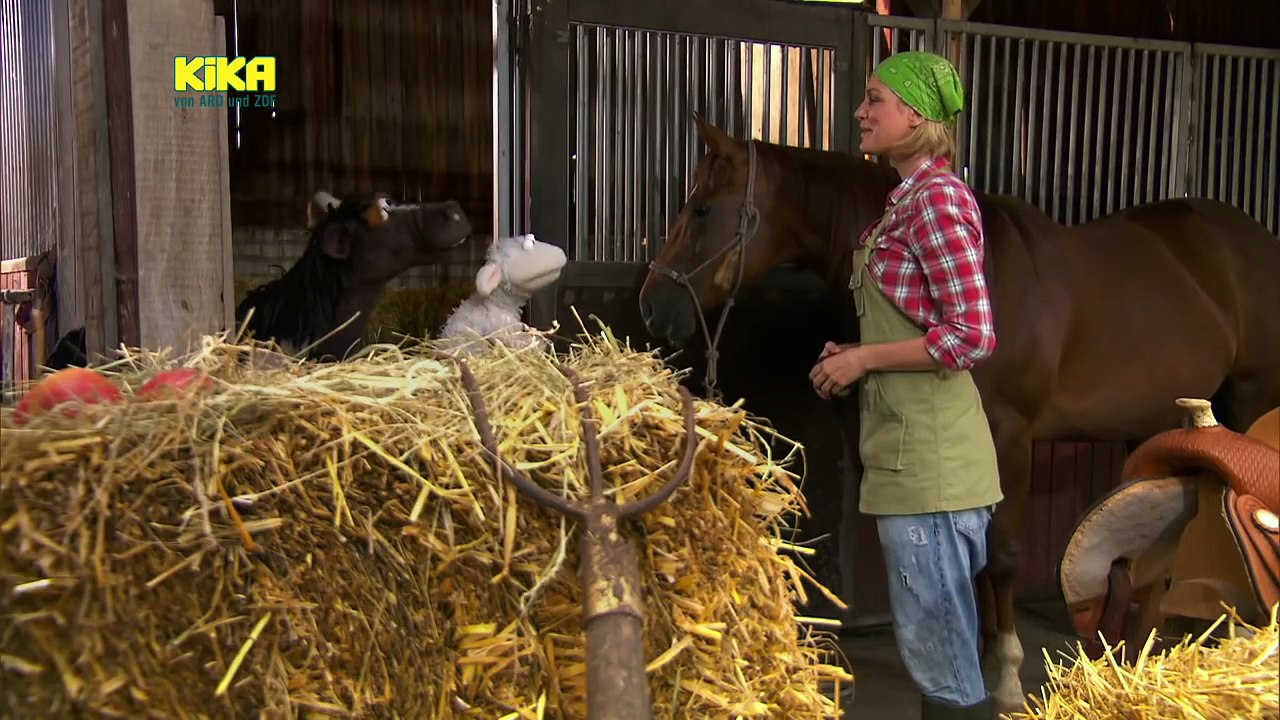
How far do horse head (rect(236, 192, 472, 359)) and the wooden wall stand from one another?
10.5 ft

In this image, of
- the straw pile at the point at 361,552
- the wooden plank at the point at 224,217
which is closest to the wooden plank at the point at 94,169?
the wooden plank at the point at 224,217

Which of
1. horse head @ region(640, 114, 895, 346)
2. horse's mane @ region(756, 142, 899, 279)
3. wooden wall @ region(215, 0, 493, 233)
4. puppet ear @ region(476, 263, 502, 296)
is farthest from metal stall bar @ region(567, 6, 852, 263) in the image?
wooden wall @ region(215, 0, 493, 233)

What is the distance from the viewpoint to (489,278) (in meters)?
2.80

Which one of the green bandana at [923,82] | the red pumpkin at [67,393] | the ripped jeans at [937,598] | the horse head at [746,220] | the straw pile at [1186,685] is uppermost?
the green bandana at [923,82]

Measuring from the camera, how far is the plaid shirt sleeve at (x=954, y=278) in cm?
194

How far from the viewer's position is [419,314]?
4.53 meters

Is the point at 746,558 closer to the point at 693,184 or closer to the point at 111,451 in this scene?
the point at 111,451

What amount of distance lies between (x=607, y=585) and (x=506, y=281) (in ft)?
5.52

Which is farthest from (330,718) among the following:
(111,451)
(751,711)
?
(751,711)

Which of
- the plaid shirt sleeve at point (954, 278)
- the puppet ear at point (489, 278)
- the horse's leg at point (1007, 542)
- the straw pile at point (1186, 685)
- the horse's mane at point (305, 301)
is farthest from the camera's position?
the horse's leg at point (1007, 542)

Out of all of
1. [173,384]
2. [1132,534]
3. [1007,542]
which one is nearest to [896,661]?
[1007,542]

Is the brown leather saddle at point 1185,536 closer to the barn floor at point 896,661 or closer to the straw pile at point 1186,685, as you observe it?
the straw pile at point 1186,685

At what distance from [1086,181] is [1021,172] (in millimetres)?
296

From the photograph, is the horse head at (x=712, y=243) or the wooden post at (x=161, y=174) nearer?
the wooden post at (x=161, y=174)
